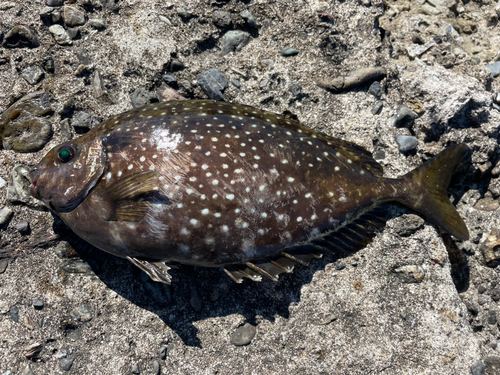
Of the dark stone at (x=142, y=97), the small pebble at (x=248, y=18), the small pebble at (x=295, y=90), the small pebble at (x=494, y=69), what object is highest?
the small pebble at (x=494, y=69)

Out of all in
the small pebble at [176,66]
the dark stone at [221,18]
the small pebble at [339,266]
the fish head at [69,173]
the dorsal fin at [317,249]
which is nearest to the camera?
the fish head at [69,173]

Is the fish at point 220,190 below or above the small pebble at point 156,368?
above

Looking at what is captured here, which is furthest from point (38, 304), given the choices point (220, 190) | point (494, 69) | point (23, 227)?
point (494, 69)

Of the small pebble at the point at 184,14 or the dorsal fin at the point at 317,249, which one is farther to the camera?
the small pebble at the point at 184,14

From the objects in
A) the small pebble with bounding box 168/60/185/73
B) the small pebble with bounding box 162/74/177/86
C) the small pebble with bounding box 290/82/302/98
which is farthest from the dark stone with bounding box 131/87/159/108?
the small pebble with bounding box 290/82/302/98

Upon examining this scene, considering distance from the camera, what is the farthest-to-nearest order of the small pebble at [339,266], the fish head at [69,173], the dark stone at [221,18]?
1. the dark stone at [221,18]
2. the small pebble at [339,266]
3. the fish head at [69,173]

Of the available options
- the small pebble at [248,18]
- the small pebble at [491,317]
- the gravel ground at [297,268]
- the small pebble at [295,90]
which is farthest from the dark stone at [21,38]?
the small pebble at [491,317]

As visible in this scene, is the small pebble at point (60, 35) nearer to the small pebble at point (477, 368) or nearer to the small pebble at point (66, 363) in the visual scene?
the small pebble at point (66, 363)

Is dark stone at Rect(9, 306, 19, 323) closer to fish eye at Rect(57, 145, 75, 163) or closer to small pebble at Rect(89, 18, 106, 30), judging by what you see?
fish eye at Rect(57, 145, 75, 163)
